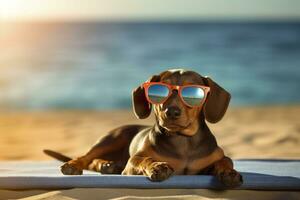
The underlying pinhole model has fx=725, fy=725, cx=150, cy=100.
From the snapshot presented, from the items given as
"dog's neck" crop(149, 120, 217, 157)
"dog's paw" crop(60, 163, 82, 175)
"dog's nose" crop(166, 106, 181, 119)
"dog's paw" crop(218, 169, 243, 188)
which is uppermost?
"dog's nose" crop(166, 106, 181, 119)

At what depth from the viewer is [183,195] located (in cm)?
448

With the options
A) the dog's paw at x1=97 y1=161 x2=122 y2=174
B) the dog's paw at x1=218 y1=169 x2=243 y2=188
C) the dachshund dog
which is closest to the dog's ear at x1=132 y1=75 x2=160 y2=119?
the dachshund dog

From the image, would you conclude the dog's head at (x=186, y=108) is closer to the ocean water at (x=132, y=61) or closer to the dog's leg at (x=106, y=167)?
the dog's leg at (x=106, y=167)

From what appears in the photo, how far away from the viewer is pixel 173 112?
4.61m

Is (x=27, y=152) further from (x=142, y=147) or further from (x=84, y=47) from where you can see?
(x=84, y=47)

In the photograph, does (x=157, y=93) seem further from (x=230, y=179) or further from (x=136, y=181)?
(x=230, y=179)

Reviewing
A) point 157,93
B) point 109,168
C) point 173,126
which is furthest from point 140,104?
point 109,168

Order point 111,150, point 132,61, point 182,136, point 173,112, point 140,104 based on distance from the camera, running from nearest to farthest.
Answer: point 173,112 < point 182,136 < point 140,104 < point 111,150 < point 132,61

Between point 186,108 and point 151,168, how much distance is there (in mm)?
463

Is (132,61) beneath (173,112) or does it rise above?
above

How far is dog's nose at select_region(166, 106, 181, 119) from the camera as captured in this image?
461cm

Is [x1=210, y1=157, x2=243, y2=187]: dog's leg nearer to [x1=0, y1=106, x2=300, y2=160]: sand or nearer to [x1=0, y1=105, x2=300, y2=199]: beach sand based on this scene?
[x1=0, y1=105, x2=300, y2=199]: beach sand

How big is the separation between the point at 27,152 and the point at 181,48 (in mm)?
29896

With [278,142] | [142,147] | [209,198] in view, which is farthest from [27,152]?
[209,198]
